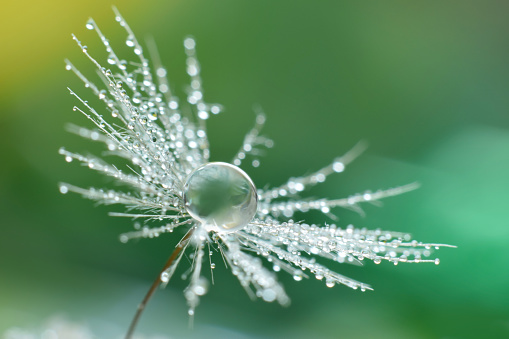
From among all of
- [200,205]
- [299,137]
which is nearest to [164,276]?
[200,205]

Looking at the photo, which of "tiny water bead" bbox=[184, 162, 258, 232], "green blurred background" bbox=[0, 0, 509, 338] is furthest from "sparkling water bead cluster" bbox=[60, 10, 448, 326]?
"green blurred background" bbox=[0, 0, 509, 338]

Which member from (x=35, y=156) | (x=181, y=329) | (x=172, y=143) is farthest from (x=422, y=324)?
(x=35, y=156)

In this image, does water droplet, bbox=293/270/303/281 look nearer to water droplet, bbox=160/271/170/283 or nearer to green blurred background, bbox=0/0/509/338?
water droplet, bbox=160/271/170/283

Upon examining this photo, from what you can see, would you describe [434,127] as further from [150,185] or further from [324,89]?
[150,185]

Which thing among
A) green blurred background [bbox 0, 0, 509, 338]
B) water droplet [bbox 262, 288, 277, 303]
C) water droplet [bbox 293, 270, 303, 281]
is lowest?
Answer: water droplet [bbox 262, 288, 277, 303]

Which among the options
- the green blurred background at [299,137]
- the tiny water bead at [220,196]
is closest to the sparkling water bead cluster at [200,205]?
the tiny water bead at [220,196]
